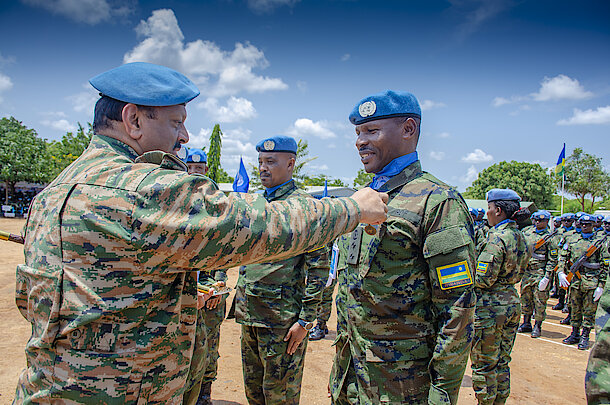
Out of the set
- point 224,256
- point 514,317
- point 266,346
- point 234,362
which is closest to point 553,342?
point 514,317

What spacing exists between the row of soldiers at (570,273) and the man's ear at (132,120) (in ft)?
24.1

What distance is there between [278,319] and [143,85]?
2.46 metres

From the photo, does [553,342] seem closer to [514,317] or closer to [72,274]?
[514,317]

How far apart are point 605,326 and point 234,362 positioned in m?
5.15

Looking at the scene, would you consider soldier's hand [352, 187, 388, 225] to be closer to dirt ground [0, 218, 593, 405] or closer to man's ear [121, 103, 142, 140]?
man's ear [121, 103, 142, 140]

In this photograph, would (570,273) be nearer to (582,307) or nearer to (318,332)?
(582,307)

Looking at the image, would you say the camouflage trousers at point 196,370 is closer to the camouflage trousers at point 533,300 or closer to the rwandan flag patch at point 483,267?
the rwandan flag patch at point 483,267

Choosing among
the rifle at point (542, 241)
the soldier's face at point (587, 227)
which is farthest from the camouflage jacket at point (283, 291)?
the soldier's face at point (587, 227)

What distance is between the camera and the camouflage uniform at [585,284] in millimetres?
7941

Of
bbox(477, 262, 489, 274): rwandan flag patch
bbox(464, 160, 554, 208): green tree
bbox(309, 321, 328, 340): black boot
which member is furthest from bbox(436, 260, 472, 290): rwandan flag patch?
bbox(464, 160, 554, 208): green tree

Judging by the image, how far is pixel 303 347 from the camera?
11.8ft

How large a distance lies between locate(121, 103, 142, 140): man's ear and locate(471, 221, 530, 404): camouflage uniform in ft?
13.4

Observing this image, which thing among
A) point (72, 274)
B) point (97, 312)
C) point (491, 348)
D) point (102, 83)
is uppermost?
point (102, 83)

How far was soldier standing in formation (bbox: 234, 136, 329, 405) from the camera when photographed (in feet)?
11.1
